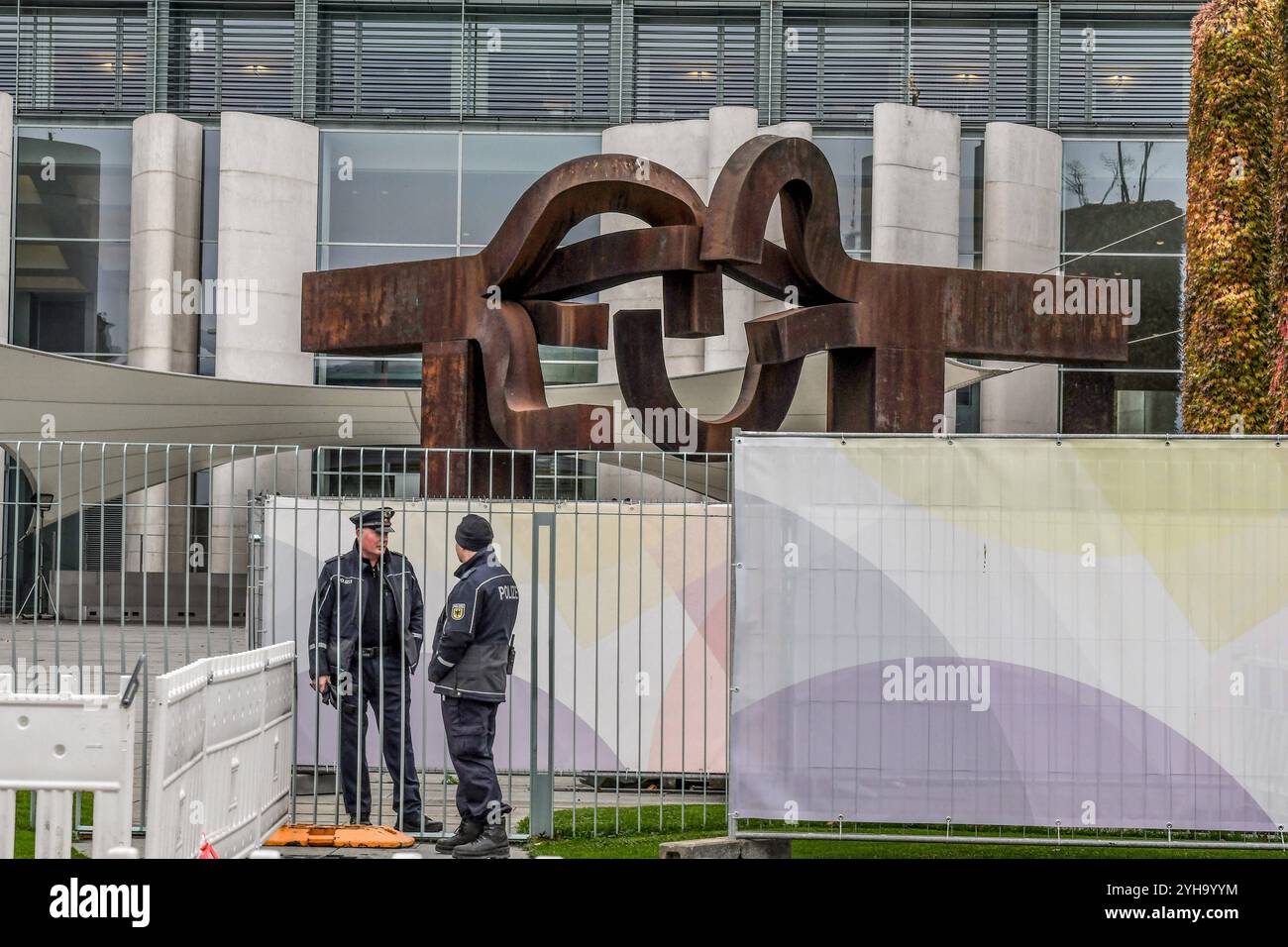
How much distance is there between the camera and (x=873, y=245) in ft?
81.8

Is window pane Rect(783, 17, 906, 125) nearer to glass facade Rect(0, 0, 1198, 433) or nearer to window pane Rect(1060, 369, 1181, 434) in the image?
glass facade Rect(0, 0, 1198, 433)

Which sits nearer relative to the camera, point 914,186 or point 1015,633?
point 1015,633

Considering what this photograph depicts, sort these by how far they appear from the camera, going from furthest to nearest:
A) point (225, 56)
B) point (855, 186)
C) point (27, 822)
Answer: point (225, 56) < point (855, 186) < point (27, 822)

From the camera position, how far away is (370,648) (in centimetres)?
857

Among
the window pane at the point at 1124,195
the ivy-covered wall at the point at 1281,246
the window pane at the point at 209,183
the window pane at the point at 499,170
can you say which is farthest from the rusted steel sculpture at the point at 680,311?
the window pane at the point at 209,183

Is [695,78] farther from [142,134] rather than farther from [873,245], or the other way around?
[142,134]

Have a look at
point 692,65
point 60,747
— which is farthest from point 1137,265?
point 60,747

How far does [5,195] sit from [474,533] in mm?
21115

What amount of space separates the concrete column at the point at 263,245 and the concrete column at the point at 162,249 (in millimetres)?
705

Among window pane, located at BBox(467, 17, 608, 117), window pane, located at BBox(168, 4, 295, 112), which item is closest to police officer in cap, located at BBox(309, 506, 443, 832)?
window pane, located at BBox(467, 17, 608, 117)

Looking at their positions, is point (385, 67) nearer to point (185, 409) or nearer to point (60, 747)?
point (185, 409)

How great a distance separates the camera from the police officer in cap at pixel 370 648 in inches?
328
